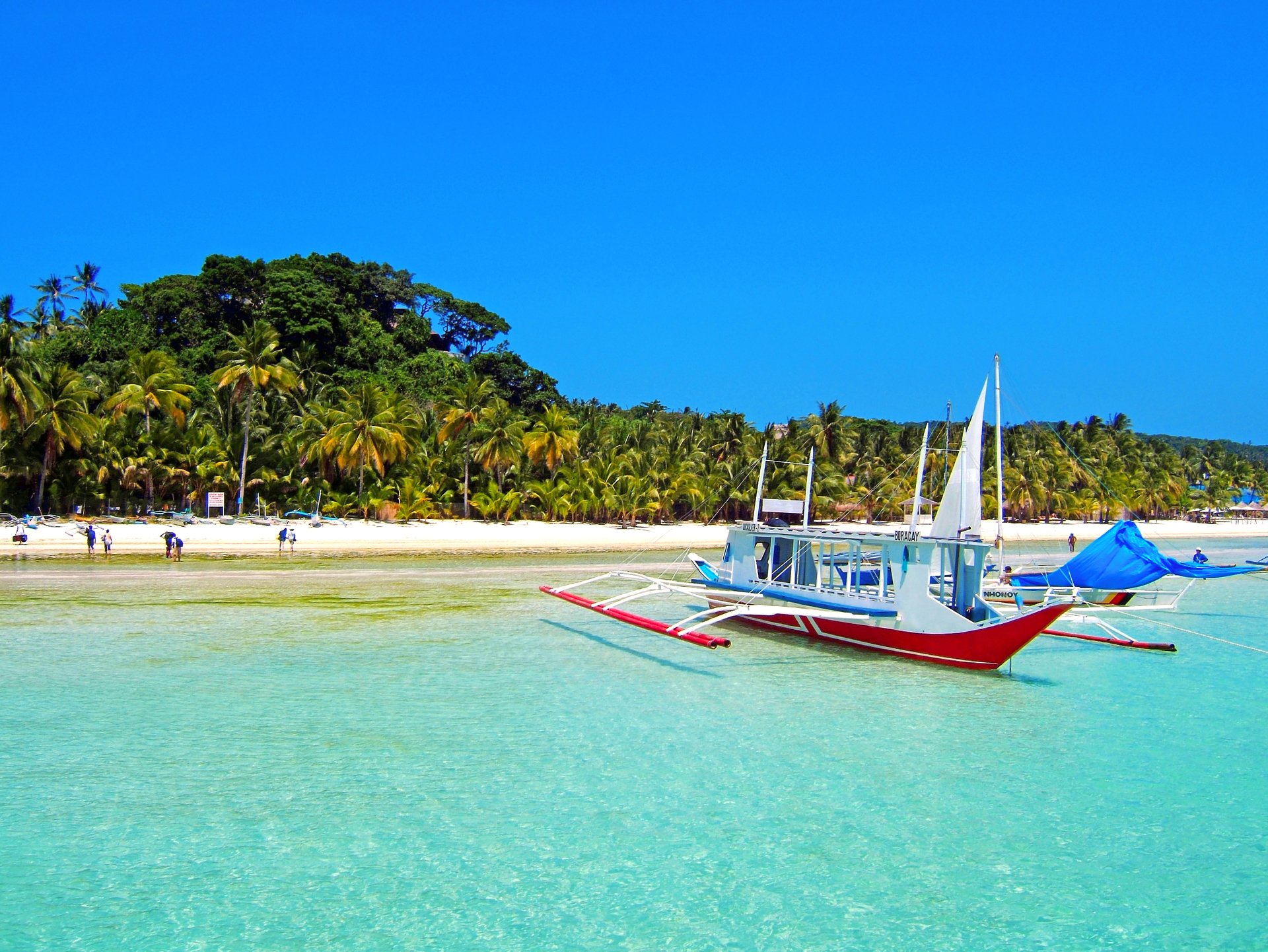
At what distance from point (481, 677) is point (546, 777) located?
224 inches

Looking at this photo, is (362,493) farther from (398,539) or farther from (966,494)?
(966,494)

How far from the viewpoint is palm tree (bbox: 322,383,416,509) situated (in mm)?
47156

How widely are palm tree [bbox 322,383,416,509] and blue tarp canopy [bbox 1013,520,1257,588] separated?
3201 cm

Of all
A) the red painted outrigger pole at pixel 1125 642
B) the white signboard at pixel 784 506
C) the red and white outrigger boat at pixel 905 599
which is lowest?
the red painted outrigger pole at pixel 1125 642

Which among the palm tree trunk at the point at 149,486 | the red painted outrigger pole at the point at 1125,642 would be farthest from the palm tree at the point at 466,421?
the red painted outrigger pole at the point at 1125,642

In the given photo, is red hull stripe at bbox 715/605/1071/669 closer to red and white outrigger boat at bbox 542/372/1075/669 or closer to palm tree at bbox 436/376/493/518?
red and white outrigger boat at bbox 542/372/1075/669

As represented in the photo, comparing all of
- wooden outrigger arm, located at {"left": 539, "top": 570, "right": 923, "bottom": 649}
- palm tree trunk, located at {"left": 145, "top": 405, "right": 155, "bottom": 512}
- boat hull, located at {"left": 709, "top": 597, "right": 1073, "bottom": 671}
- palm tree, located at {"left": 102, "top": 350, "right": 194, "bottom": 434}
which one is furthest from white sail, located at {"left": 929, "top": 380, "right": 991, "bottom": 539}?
palm tree, located at {"left": 102, "top": 350, "right": 194, "bottom": 434}

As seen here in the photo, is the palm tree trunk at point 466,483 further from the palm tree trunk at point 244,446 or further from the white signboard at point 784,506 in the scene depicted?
the white signboard at point 784,506

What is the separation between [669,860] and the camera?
9.31 m

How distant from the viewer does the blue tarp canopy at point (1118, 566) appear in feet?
82.4

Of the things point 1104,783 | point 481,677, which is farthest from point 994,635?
point 481,677

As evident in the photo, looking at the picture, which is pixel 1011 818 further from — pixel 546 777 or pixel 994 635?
pixel 994 635

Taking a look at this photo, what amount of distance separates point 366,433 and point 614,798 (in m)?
39.0

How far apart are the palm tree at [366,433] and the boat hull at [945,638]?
31874mm
